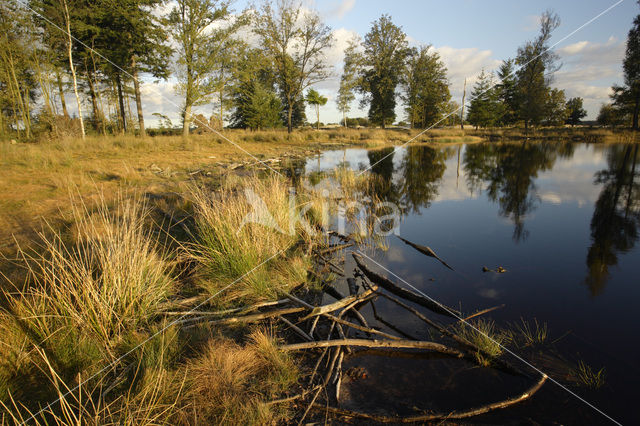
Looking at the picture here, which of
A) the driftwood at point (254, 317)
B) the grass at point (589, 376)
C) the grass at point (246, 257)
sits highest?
the grass at point (246, 257)

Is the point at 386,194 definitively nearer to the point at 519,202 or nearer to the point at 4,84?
the point at 519,202

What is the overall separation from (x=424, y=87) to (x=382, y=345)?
147 feet

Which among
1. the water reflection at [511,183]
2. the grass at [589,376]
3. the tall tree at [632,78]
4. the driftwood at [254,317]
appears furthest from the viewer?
the tall tree at [632,78]

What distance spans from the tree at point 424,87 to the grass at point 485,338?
4322cm

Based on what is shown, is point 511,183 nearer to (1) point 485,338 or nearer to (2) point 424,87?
(1) point 485,338

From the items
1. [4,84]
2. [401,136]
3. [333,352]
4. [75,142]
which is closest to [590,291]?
[333,352]

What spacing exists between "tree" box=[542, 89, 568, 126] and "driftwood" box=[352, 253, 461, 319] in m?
47.4

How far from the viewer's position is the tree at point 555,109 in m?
39.5

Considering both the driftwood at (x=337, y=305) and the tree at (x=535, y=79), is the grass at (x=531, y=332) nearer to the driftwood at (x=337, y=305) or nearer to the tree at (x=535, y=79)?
the driftwood at (x=337, y=305)

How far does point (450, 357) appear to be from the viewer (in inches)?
108

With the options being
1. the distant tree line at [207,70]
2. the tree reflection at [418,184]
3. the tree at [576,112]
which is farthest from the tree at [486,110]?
the tree reflection at [418,184]

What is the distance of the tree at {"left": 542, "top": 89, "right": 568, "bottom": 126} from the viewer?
39500 millimetres

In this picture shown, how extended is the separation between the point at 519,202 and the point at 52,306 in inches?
456

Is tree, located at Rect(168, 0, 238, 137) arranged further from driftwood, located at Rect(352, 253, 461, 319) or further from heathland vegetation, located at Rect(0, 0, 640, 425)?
driftwood, located at Rect(352, 253, 461, 319)
